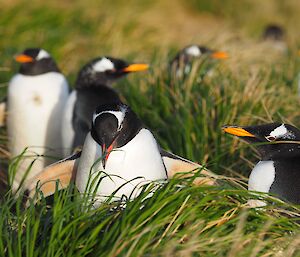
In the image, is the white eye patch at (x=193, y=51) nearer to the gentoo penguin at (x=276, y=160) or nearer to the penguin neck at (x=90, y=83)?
the penguin neck at (x=90, y=83)

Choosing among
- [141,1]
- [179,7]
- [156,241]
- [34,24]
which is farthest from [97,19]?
[156,241]

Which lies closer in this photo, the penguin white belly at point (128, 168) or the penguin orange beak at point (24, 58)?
the penguin white belly at point (128, 168)

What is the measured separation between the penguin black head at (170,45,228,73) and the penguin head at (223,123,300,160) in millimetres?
2333

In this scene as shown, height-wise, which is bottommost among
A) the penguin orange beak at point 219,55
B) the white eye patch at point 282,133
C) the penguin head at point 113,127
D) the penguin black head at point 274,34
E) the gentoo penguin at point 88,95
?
the penguin black head at point 274,34

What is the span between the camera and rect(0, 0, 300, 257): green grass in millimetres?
3363

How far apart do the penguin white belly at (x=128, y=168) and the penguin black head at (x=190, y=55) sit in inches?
99.3

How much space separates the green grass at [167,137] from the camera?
3.36 meters

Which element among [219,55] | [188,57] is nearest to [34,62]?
[188,57]

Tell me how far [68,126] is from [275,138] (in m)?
2.05

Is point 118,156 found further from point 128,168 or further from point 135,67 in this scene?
point 135,67

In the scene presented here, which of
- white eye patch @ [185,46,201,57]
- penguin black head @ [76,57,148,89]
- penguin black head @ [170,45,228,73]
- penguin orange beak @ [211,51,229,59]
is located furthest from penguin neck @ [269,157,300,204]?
white eye patch @ [185,46,201,57]

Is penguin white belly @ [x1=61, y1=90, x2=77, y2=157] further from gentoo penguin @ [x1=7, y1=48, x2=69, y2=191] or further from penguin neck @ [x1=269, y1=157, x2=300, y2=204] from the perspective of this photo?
penguin neck @ [x1=269, y1=157, x2=300, y2=204]

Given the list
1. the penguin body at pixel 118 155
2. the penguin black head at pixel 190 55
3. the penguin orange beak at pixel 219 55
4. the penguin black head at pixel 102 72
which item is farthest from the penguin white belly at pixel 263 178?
the penguin orange beak at pixel 219 55

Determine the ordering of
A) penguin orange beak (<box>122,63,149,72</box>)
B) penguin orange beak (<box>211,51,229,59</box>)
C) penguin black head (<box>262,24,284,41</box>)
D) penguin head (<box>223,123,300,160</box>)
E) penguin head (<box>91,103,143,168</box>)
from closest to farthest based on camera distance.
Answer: penguin head (<box>91,103,143,168</box>) < penguin head (<box>223,123,300,160</box>) < penguin orange beak (<box>122,63,149,72</box>) < penguin orange beak (<box>211,51,229,59</box>) < penguin black head (<box>262,24,284,41</box>)
